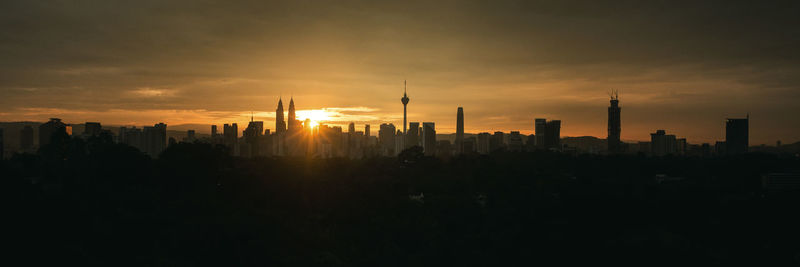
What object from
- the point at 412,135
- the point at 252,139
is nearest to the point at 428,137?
the point at 412,135

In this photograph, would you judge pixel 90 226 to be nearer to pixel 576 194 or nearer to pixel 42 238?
pixel 42 238

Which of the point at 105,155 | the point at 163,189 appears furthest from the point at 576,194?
the point at 105,155

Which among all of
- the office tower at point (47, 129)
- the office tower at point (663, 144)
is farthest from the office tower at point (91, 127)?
the office tower at point (663, 144)

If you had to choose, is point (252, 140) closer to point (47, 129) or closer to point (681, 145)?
point (47, 129)

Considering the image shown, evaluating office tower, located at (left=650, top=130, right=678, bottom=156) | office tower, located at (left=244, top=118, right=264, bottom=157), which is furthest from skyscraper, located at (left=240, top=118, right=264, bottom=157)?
office tower, located at (left=650, top=130, right=678, bottom=156)

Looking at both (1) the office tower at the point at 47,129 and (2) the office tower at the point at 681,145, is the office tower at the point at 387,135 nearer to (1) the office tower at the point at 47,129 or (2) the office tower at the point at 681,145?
(2) the office tower at the point at 681,145
